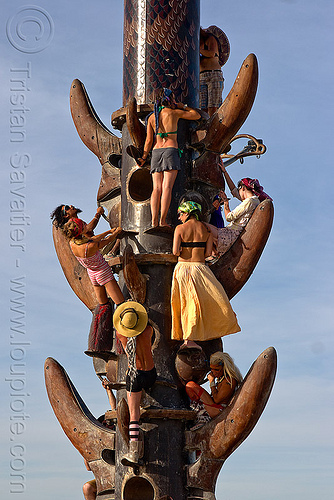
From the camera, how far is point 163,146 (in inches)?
528

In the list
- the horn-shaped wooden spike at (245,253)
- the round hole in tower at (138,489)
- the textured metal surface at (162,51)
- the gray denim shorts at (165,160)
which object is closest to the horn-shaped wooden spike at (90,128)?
the textured metal surface at (162,51)

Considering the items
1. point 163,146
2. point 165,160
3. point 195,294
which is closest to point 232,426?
point 195,294

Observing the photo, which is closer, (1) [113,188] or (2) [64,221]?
(2) [64,221]

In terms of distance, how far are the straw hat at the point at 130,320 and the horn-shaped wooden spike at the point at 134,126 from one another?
7.16ft

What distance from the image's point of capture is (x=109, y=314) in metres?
13.5

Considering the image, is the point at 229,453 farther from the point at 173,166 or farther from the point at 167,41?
the point at 167,41

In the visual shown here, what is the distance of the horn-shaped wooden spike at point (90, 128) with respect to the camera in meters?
14.3

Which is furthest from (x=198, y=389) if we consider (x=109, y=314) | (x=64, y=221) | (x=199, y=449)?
(x=64, y=221)

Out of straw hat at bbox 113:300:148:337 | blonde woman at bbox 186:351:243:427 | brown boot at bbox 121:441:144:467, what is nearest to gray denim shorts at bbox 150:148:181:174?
straw hat at bbox 113:300:148:337

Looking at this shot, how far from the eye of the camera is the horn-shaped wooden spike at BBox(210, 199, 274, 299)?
13.1 metres

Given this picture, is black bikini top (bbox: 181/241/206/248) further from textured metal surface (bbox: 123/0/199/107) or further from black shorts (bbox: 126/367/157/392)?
textured metal surface (bbox: 123/0/199/107)

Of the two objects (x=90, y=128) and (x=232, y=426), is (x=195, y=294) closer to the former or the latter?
(x=232, y=426)

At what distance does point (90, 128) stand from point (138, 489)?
15.7ft

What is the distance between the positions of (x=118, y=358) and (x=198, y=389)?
1.15 m
